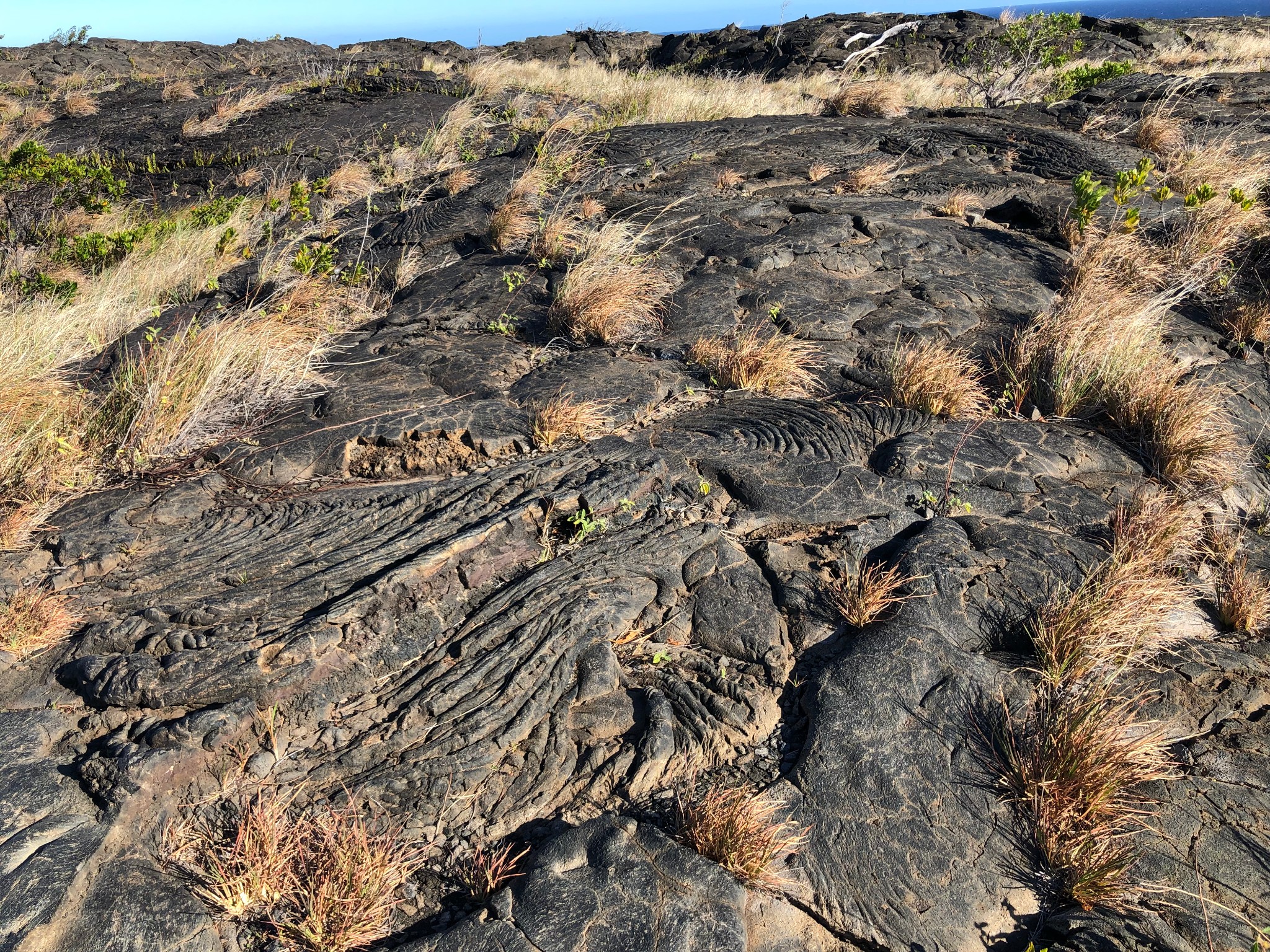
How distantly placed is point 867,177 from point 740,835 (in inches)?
295

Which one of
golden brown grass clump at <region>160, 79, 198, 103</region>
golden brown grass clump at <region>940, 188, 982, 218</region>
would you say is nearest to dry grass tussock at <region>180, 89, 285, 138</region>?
golden brown grass clump at <region>160, 79, 198, 103</region>

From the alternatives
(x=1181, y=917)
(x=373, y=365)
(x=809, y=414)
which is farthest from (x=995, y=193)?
(x=1181, y=917)

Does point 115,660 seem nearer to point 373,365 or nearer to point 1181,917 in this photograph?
point 373,365

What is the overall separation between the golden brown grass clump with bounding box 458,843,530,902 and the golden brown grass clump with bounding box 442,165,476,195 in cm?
765

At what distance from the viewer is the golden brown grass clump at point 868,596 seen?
11.7 ft

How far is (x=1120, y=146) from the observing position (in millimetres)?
9242

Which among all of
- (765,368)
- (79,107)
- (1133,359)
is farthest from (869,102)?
(79,107)

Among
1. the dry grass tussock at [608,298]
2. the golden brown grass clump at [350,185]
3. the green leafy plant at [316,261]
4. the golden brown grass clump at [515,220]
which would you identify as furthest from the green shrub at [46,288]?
the dry grass tussock at [608,298]

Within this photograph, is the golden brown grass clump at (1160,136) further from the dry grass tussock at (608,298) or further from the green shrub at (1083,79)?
the dry grass tussock at (608,298)

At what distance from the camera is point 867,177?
28.0 feet

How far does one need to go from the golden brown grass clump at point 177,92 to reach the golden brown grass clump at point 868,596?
15635mm

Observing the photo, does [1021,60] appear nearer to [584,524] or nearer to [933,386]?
[933,386]

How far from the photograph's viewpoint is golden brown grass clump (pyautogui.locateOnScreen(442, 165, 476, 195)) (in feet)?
29.8

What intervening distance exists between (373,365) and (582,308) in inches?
58.3
